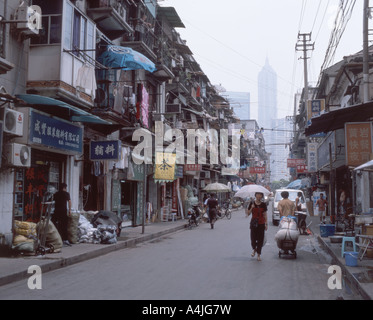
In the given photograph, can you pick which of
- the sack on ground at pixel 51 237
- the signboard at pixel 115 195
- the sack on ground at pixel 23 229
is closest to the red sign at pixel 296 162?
the signboard at pixel 115 195

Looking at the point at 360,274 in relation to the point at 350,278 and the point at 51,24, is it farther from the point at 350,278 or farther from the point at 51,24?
the point at 51,24

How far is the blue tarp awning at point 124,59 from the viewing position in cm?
1616

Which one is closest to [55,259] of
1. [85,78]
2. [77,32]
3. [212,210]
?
[85,78]

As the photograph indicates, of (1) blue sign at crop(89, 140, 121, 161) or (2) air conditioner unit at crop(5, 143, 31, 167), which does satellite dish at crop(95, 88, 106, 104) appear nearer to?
(1) blue sign at crop(89, 140, 121, 161)

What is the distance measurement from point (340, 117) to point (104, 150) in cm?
875

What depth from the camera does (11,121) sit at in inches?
444

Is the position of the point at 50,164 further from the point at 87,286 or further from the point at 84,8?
the point at 87,286

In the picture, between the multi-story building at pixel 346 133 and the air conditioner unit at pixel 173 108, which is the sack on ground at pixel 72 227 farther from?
the air conditioner unit at pixel 173 108

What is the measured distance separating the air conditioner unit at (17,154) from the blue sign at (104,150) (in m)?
5.09

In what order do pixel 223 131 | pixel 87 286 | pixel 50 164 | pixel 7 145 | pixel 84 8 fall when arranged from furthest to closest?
pixel 223 131 < pixel 84 8 < pixel 50 164 < pixel 7 145 < pixel 87 286

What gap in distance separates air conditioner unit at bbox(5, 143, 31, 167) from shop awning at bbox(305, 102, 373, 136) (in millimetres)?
8081
